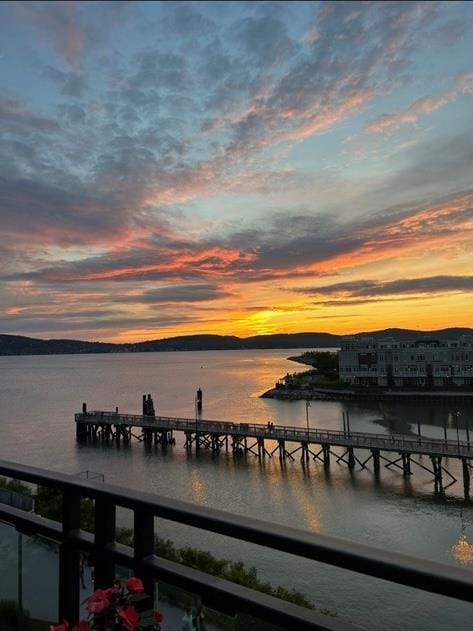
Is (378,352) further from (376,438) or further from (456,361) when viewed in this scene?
(376,438)

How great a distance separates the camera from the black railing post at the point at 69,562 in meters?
2.13

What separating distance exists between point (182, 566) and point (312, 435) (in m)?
32.7

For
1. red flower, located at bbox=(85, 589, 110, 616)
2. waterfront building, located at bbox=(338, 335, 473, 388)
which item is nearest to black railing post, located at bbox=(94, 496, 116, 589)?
red flower, located at bbox=(85, 589, 110, 616)

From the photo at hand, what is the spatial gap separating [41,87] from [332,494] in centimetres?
2478

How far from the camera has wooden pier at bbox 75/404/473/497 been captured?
28.0 metres

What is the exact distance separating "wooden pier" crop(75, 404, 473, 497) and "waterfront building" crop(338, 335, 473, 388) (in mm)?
33334

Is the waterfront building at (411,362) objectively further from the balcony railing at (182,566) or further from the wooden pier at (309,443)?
the balcony railing at (182,566)

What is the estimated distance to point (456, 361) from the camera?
68.4 metres

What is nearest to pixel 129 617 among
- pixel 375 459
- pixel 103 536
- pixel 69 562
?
pixel 103 536

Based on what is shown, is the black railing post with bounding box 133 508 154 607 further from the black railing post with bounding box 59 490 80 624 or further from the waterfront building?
the waterfront building

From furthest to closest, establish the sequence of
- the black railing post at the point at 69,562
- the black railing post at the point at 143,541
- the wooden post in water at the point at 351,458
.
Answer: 1. the wooden post in water at the point at 351,458
2. the black railing post at the point at 69,562
3. the black railing post at the point at 143,541

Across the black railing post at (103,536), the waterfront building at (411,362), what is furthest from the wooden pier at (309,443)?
the waterfront building at (411,362)

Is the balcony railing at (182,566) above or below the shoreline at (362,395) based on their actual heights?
above

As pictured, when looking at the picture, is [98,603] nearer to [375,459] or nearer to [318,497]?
[318,497]
